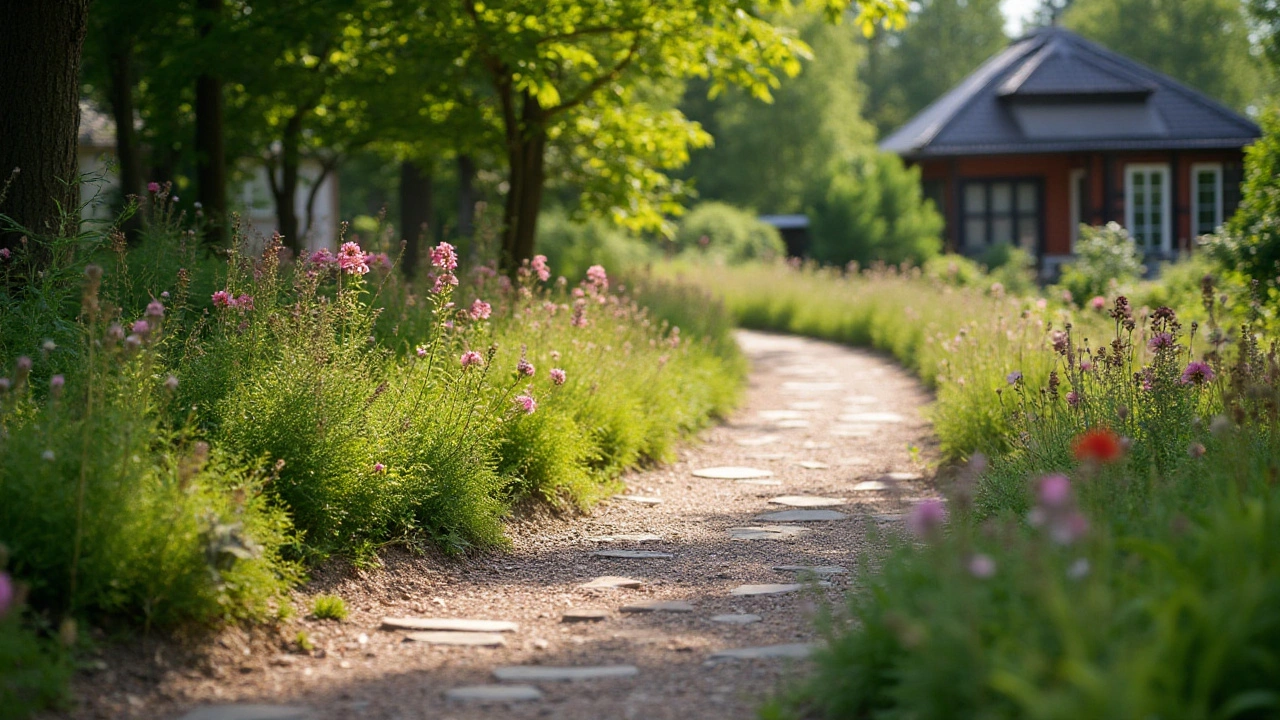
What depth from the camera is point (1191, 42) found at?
52.2 meters

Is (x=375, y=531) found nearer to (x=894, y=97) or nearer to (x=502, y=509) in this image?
(x=502, y=509)

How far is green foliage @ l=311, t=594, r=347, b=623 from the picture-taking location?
4551 mm

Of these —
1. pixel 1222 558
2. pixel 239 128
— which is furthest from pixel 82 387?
pixel 239 128

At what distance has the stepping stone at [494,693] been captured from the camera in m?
3.71

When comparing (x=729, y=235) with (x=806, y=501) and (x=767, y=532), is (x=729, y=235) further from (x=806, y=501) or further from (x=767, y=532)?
(x=767, y=532)

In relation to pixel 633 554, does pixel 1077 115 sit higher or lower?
higher

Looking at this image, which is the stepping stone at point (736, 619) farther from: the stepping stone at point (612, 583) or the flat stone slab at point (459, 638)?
the flat stone slab at point (459, 638)

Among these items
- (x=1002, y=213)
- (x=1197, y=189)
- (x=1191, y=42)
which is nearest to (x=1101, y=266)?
(x=1002, y=213)

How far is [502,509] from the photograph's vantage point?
6023 mm

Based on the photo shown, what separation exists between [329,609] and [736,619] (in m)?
1.54

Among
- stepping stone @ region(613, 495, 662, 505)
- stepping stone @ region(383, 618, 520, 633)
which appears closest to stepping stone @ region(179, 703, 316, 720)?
stepping stone @ region(383, 618, 520, 633)

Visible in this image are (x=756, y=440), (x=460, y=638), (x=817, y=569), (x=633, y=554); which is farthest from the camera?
(x=756, y=440)

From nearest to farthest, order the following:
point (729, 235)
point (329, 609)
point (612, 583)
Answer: point (329, 609) → point (612, 583) → point (729, 235)

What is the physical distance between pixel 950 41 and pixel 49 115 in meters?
61.0
